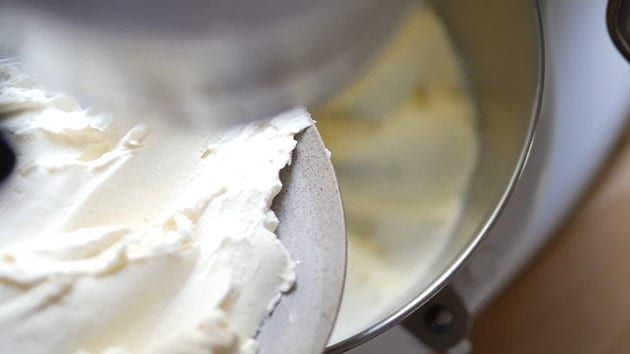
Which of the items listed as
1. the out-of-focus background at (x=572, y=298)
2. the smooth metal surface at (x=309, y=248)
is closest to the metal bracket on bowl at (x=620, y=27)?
the out-of-focus background at (x=572, y=298)

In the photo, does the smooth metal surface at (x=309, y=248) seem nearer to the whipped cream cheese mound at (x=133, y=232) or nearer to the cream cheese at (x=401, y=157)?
the whipped cream cheese mound at (x=133, y=232)

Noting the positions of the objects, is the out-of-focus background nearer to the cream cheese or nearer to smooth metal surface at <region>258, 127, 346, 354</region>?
the cream cheese

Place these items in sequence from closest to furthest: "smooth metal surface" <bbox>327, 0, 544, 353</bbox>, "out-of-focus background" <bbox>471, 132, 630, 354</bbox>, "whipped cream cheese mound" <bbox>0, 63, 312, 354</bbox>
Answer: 1. "whipped cream cheese mound" <bbox>0, 63, 312, 354</bbox>
2. "smooth metal surface" <bbox>327, 0, 544, 353</bbox>
3. "out-of-focus background" <bbox>471, 132, 630, 354</bbox>

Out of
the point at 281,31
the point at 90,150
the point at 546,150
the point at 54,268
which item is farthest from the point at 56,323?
the point at 546,150

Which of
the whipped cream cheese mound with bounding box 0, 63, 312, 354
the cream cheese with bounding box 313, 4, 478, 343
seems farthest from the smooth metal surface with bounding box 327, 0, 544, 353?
the whipped cream cheese mound with bounding box 0, 63, 312, 354

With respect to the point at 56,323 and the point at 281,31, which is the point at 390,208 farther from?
the point at 56,323
